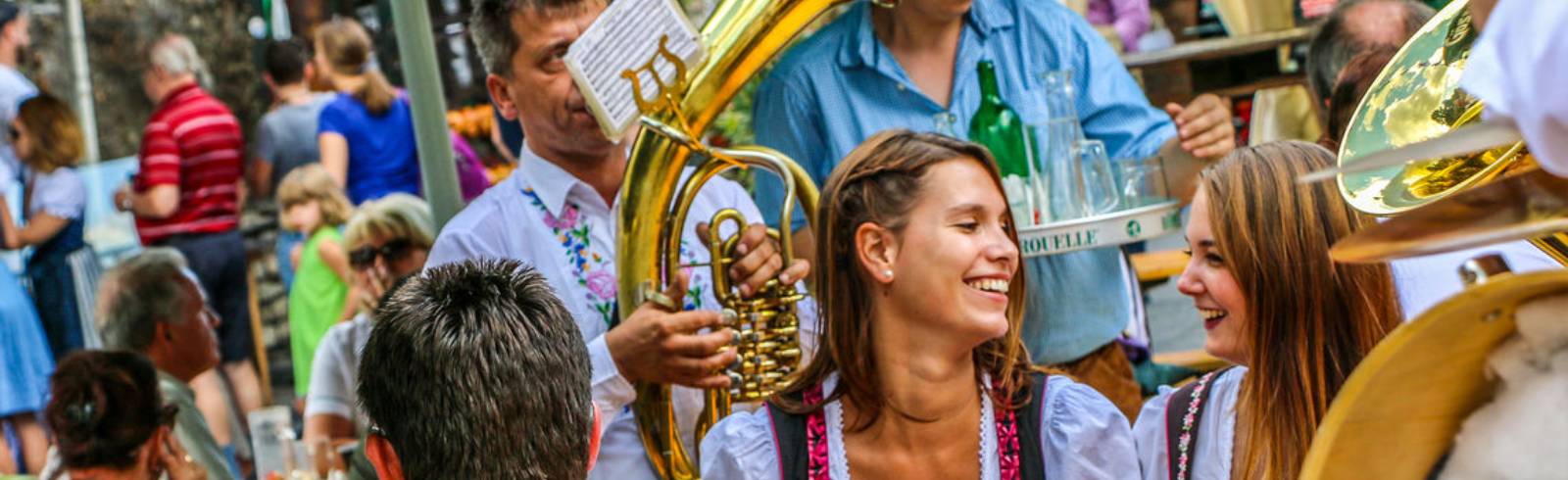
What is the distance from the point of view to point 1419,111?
1788mm

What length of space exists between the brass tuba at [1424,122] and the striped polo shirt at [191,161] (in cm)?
522

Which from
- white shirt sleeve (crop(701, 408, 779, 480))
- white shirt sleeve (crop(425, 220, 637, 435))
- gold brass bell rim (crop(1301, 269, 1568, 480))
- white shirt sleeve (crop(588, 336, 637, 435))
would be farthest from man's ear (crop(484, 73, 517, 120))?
gold brass bell rim (crop(1301, 269, 1568, 480))

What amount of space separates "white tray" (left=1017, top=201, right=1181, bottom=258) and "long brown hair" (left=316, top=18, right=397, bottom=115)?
362cm

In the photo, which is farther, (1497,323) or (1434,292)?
(1434,292)

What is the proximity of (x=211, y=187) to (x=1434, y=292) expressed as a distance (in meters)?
4.94

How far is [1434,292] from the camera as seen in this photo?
7.89ft

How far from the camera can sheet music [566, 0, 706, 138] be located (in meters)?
2.64

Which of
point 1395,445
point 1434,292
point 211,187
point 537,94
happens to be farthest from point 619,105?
point 211,187

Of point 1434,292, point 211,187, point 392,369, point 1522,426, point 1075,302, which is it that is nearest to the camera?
point 1522,426

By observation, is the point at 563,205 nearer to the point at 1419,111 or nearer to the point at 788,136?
the point at 788,136

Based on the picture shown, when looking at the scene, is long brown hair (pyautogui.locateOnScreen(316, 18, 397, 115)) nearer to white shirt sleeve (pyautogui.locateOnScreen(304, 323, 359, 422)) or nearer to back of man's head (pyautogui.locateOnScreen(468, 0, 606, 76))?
white shirt sleeve (pyautogui.locateOnScreen(304, 323, 359, 422))

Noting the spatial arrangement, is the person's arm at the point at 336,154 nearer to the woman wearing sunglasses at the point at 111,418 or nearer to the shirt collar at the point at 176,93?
the shirt collar at the point at 176,93

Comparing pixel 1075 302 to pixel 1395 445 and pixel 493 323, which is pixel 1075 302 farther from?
pixel 1395 445

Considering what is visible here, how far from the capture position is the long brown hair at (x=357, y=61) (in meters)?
6.14
